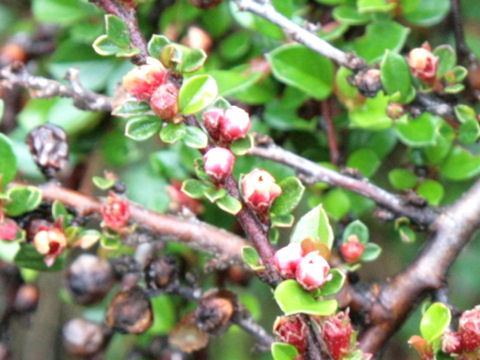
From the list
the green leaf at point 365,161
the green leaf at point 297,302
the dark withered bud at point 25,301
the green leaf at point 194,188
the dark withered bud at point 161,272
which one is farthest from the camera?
the dark withered bud at point 25,301

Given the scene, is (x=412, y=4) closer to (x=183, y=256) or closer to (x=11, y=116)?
(x=183, y=256)

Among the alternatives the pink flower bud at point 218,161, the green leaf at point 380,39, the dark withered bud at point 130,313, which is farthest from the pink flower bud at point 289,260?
the green leaf at point 380,39

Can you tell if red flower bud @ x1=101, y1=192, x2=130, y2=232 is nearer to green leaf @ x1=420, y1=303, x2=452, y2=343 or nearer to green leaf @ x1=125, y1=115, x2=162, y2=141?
green leaf @ x1=125, y1=115, x2=162, y2=141

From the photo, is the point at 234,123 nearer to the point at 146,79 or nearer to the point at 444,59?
the point at 146,79

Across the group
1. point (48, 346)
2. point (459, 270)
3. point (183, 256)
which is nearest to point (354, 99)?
point (183, 256)

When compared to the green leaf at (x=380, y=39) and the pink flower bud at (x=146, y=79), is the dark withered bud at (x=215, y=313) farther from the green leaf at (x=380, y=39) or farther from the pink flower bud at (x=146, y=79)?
the green leaf at (x=380, y=39)

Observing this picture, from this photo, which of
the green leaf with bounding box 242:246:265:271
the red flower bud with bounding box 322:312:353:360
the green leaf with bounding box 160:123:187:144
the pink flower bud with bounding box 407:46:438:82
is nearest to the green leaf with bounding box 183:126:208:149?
the green leaf with bounding box 160:123:187:144
